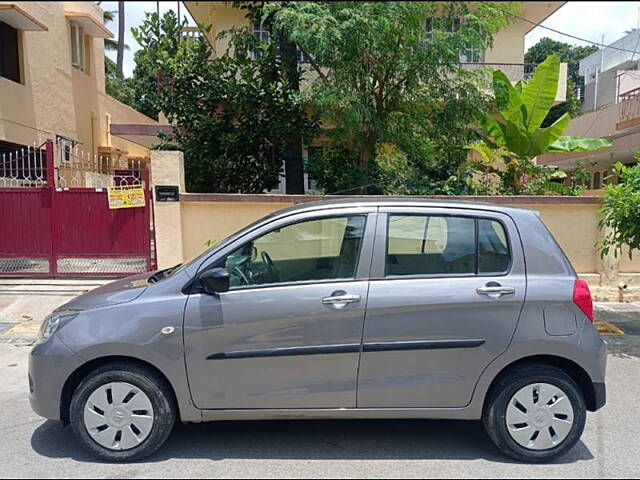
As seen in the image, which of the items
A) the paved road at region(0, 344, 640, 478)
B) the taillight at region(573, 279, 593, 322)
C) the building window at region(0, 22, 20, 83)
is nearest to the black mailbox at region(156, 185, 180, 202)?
the paved road at region(0, 344, 640, 478)

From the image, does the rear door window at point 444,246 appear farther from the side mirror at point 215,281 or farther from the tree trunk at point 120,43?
the tree trunk at point 120,43

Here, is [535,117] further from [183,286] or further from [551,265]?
[183,286]

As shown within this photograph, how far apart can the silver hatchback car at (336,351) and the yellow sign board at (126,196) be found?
5.07 m

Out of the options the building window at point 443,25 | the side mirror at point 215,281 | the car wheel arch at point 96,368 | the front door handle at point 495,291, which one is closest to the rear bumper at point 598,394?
the front door handle at point 495,291

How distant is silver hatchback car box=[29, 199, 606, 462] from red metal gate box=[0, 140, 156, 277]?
509 cm

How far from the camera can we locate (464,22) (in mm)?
8500

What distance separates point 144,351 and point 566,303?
2865 mm

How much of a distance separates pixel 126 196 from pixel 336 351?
6.11 meters

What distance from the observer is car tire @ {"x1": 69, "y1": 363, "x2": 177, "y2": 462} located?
3.39 meters

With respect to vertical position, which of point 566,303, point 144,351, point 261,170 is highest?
point 261,170

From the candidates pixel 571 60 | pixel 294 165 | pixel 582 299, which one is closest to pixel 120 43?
pixel 571 60

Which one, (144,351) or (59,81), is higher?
(59,81)

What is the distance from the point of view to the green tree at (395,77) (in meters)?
8.07

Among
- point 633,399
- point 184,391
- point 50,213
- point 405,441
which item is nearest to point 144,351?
point 184,391
